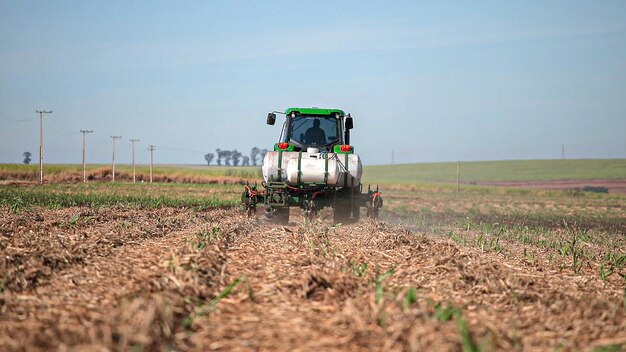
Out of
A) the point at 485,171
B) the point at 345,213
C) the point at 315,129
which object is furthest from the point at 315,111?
the point at 485,171

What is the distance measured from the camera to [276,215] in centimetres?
1738

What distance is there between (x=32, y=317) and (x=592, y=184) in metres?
83.5

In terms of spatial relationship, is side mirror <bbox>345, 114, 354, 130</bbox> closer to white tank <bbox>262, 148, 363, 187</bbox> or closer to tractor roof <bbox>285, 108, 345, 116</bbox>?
tractor roof <bbox>285, 108, 345, 116</bbox>

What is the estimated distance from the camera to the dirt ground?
4.38 metres

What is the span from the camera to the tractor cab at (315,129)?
17469mm

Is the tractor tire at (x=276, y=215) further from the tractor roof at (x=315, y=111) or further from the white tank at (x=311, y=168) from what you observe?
the tractor roof at (x=315, y=111)

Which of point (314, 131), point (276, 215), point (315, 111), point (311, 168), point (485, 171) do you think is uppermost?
point (315, 111)

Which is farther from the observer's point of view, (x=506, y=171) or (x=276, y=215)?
(x=506, y=171)

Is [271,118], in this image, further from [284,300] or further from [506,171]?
[506,171]

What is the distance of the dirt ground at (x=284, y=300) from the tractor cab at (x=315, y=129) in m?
8.27

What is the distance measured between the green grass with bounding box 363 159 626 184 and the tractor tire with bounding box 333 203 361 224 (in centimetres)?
6389

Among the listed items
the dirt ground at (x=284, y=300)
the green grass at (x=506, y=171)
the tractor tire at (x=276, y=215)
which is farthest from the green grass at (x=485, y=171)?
the dirt ground at (x=284, y=300)

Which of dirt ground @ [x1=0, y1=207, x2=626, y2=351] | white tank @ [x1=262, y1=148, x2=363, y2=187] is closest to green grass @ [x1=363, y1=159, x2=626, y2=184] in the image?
white tank @ [x1=262, y1=148, x2=363, y2=187]

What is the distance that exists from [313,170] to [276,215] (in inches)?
72.6
